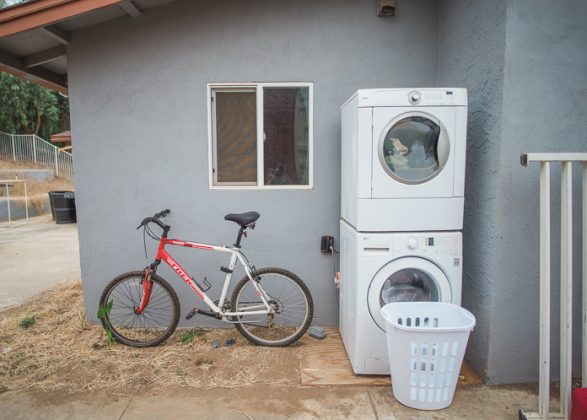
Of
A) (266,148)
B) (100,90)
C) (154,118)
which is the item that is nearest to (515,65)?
(266,148)

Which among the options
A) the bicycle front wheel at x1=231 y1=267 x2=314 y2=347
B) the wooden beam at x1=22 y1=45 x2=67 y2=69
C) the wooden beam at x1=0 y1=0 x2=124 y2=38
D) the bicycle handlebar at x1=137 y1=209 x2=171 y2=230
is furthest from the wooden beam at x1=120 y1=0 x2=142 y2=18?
the bicycle front wheel at x1=231 y1=267 x2=314 y2=347

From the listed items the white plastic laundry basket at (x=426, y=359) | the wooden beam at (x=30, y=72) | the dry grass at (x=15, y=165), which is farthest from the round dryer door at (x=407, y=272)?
the dry grass at (x=15, y=165)

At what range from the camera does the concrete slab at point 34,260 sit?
5.46 m

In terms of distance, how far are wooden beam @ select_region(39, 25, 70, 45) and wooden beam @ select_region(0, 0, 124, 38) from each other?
0.47ft

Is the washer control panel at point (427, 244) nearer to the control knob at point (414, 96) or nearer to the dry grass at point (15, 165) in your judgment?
the control knob at point (414, 96)

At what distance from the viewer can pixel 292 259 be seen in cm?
391

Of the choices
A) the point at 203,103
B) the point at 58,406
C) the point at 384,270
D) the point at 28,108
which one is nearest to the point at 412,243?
the point at 384,270

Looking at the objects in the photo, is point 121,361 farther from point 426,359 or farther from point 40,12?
point 40,12

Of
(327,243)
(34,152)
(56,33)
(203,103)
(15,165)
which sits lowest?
(327,243)

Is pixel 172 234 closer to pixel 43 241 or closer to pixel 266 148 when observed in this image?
pixel 266 148

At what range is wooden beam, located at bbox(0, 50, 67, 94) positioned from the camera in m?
3.83

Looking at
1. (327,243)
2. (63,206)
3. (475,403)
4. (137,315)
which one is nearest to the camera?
(475,403)

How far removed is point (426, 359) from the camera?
2.52m

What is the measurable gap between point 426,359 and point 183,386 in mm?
1755
